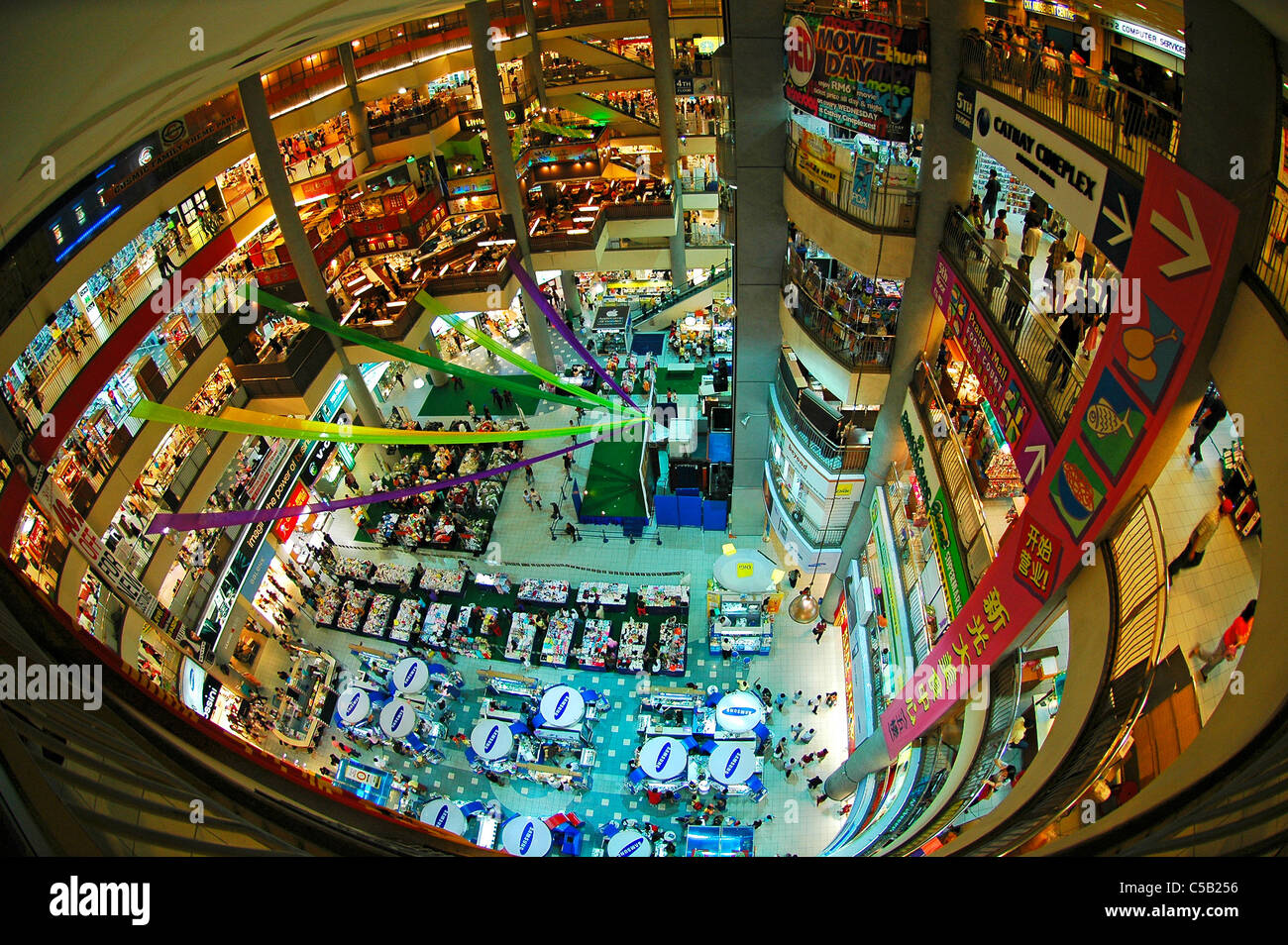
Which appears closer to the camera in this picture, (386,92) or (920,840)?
(920,840)

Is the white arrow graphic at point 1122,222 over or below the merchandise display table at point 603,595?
over

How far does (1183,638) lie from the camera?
19.5 ft

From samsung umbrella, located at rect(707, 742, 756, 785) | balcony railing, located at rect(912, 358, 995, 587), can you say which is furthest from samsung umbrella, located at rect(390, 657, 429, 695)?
balcony railing, located at rect(912, 358, 995, 587)

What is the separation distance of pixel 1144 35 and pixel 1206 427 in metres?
4.92

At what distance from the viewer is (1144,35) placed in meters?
7.93

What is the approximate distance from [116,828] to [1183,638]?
307 inches

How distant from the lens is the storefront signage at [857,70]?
807 centimetres

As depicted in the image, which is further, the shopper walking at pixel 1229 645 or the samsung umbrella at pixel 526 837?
the samsung umbrella at pixel 526 837

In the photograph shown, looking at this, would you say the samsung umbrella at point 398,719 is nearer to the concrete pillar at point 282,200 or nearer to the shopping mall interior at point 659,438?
the shopping mall interior at point 659,438

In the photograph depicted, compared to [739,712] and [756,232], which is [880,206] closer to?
[756,232]

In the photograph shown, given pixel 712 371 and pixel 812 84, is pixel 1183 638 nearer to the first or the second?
pixel 812 84

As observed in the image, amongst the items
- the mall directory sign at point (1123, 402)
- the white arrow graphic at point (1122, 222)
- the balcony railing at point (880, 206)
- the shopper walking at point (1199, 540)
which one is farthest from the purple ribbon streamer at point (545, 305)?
the white arrow graphic at point (1122, 222)

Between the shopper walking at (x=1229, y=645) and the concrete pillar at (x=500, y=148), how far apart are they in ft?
62.5

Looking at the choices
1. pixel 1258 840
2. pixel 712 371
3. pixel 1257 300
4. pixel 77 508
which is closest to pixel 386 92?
pixel 712 371
